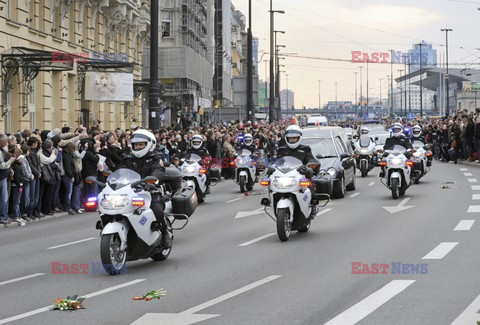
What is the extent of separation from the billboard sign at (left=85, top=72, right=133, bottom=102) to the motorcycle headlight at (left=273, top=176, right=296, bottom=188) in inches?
909

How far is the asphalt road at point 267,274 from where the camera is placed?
26.7ft

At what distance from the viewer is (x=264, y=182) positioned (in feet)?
47.4

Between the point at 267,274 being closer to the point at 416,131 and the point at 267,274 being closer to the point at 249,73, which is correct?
the point at 416,131

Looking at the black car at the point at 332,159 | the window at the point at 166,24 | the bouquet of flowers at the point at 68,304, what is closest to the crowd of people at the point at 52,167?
the black car at the point at 332,159

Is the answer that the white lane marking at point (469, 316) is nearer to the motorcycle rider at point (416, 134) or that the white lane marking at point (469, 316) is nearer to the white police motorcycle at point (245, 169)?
the white police motorcycle at point (245, 169)

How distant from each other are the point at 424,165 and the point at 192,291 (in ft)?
56.7

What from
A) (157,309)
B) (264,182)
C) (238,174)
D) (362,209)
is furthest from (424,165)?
Result: (157,309)

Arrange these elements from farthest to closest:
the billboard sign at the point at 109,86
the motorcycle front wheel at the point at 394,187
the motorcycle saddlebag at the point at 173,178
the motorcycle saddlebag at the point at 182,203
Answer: the billboard sign at the point at 109,86 < the motorcycle front wheel at the point at 394,187 < the motorcycle saddlebag at the point at 182,203 < the motorcycle saddlebag at the point at 173,178

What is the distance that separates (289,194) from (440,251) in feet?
9.01

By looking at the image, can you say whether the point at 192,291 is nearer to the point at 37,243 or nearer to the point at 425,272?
the point at 425,272

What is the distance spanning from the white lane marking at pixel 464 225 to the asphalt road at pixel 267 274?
0.02 meters

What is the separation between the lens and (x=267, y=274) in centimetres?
1059

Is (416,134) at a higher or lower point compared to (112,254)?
higher

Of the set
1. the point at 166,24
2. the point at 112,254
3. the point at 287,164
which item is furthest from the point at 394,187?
the point at 166,24
